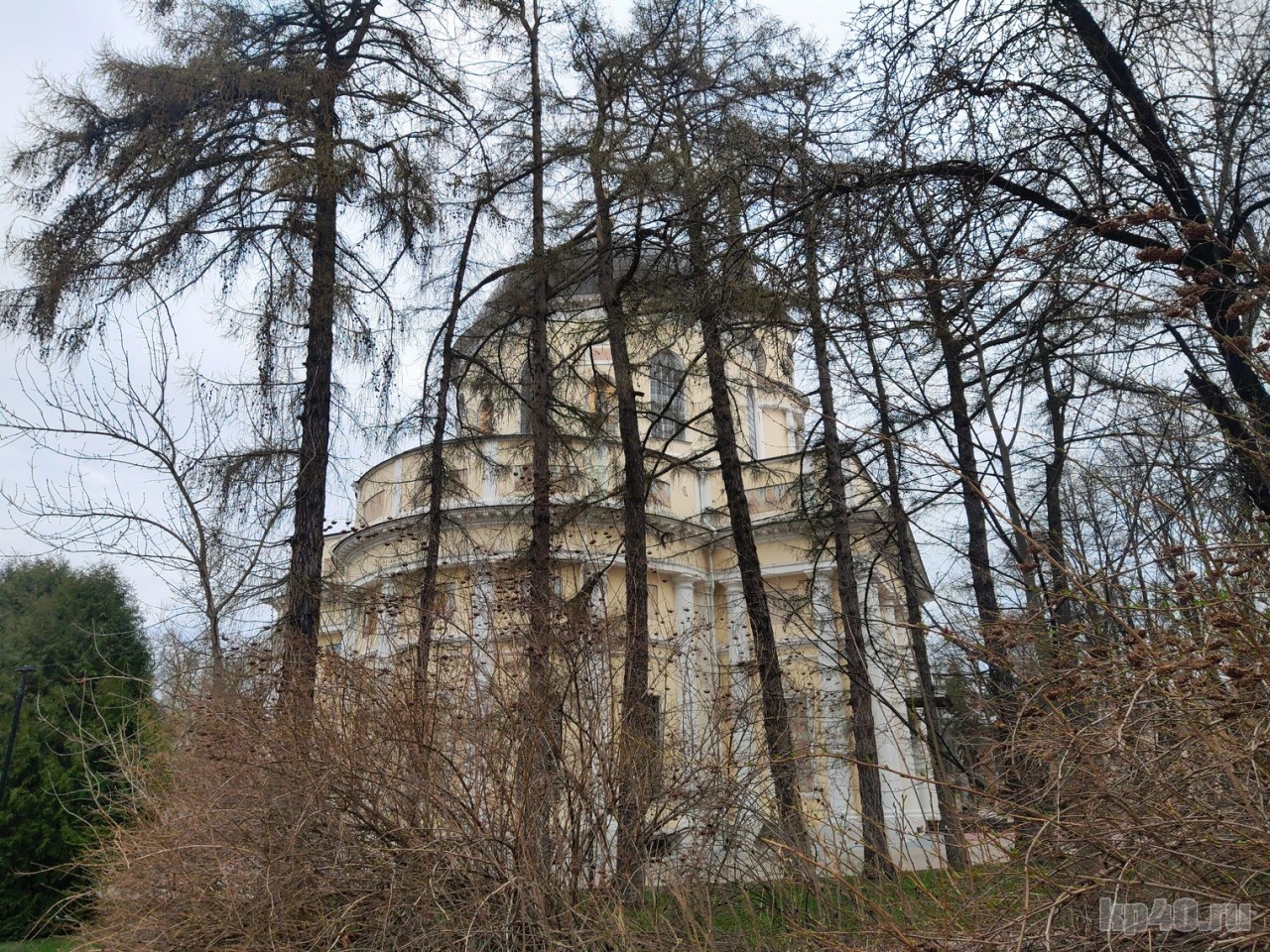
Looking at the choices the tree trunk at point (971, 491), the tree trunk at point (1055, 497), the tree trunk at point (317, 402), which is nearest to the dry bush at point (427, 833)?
the tree trunk at point (971, 491)

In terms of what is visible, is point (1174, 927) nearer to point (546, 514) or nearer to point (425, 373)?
point (546, 514)

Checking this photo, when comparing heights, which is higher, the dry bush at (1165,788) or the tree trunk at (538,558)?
the tree trunk at (538,558)

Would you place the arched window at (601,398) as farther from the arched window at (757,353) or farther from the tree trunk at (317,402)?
the tree trunk at (317,402)

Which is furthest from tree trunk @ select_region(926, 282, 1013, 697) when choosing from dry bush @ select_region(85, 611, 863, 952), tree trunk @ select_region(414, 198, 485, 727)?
tree trunk @ select_region(414, 198, 485, 727)

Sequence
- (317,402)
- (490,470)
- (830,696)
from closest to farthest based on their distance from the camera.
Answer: (317,402) < (490,470) < (830,696)

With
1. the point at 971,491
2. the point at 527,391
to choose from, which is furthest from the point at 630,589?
the point at 971,491

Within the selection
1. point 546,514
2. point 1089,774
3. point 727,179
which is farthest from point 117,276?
point 1089,774

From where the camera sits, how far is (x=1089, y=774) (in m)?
2.99

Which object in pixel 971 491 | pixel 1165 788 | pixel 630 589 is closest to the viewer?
pixel 1165 788

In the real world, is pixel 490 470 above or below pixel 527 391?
below

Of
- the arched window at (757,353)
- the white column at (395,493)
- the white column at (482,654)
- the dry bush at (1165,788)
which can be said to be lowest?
the dry bush at (1165,788)

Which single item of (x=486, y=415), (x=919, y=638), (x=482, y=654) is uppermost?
(x=486, y=415)

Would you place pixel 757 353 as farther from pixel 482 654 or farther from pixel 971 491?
pixel 482 654

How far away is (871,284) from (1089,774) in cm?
289
